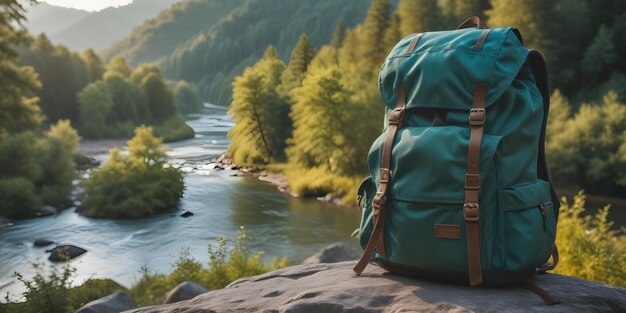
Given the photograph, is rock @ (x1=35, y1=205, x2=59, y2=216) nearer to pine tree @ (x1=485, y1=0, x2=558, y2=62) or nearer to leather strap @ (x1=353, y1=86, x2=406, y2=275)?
leather strap @ (x1=353, y1=86, x2=406, y2=275)

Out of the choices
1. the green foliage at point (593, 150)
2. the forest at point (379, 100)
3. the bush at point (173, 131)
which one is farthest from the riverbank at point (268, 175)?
the bush at point (173, 131)

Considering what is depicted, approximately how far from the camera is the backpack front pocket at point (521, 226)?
96.1 inches

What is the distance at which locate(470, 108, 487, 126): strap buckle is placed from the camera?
243 cm

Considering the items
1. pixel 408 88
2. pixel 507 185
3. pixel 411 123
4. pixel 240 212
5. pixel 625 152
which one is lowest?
pixel 240 212

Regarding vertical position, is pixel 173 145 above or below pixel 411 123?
below

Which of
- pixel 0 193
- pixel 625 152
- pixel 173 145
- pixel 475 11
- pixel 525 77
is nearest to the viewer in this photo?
pixel 525 77

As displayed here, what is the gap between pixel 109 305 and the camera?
6.40 meters

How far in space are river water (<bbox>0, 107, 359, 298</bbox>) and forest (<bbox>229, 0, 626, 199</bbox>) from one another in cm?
297

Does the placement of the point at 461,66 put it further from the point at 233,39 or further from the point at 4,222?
the point at 233,39

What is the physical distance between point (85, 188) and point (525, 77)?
20970 mm

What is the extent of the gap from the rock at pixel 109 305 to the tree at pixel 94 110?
4117cm

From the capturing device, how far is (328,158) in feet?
85.4

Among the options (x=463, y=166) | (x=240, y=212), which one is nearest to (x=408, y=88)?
(x=463, y=166)

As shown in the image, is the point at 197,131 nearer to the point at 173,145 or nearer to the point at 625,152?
the point at 173,145
